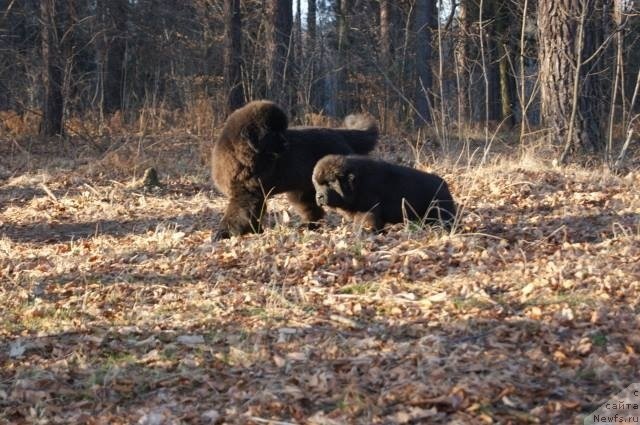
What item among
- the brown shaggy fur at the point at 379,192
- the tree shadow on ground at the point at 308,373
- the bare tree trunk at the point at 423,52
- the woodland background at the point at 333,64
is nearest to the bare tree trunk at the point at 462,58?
the woodland background at the point at 333,64

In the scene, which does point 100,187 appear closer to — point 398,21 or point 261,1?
point 261,1

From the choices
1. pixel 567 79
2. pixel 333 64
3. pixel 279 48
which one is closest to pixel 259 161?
pixel 567 79

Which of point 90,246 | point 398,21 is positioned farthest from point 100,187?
point 398,21

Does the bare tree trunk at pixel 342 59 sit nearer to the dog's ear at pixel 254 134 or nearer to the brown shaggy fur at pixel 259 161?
the brown shaggy fur at pixel 259 161

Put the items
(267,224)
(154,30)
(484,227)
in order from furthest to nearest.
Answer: (154,30), (267,224), (484,227)

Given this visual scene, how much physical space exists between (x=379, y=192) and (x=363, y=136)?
1.76m

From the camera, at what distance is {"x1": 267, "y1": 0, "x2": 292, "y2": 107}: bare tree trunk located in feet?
61.1

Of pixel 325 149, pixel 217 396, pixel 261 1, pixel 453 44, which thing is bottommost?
pixel 217 396

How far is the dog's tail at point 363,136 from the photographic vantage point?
400 inches

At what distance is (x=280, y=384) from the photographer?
198 inches

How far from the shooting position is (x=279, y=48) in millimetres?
19156

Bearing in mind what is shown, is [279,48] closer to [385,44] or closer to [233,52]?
[233,52]

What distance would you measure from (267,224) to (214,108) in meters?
10.1

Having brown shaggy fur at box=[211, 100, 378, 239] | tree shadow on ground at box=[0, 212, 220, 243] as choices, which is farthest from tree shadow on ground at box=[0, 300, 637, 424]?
tree shadow on ground at box=[0, 212, 220, 243]
